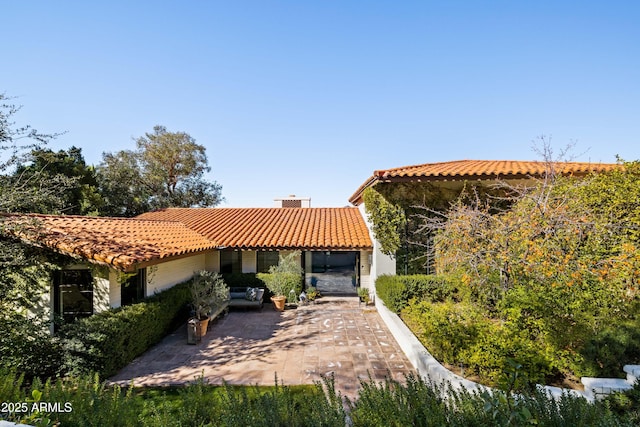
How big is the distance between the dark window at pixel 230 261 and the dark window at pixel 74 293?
7095 millimetres

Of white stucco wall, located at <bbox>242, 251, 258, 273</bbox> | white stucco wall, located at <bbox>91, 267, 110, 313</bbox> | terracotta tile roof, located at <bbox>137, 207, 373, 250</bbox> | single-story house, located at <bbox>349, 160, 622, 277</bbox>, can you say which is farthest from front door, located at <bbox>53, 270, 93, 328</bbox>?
single-story house, located at <bbox>349, 160, 622, 277</bbox>

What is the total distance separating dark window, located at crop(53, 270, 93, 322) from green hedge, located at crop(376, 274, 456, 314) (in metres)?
9.00

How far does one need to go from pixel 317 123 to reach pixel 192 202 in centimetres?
1986

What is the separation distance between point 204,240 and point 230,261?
197 cm

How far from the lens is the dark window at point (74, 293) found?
782 centimetres

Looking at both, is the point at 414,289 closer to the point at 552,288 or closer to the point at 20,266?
the point at 552,288

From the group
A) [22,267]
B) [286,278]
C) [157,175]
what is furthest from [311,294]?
[157,175]

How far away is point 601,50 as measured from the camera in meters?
8.85

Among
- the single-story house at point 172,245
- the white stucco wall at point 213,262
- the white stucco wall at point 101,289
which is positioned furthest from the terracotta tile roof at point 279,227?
the white stucco wall at point 101,289

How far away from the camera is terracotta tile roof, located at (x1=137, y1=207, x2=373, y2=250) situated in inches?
552

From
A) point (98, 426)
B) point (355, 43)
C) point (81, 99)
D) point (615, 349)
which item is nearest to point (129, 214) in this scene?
point (81, 99)

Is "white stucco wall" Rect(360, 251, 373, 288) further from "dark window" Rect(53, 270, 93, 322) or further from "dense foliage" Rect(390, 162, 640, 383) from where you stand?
"dark window" Rect(53, 270, 93, 322)

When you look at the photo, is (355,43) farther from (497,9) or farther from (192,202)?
(192,202)

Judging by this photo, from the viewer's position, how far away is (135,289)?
9.27m
